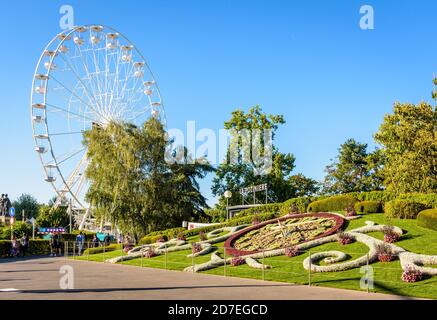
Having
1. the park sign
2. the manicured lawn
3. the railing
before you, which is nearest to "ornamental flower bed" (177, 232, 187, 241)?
the manicured lawn

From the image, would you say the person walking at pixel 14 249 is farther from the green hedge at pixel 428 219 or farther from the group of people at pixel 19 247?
the green hedge at pixel 428 219

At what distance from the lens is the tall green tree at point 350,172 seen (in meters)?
71.4

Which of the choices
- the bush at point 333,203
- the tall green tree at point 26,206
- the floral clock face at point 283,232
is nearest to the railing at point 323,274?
the floral clock face at point 283,232

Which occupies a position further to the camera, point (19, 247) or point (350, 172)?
point (350, 172)

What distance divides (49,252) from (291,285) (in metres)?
32.6

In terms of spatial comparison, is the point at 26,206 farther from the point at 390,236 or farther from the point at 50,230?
the point at 390,236

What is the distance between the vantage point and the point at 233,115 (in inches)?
2633

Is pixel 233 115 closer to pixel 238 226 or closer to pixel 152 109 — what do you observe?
pixel 152 109

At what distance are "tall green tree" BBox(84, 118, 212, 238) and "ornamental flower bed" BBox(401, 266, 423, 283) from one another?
28.9 metres

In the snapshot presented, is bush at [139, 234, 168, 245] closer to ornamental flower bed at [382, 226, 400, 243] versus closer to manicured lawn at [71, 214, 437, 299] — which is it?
manicured lawn at [71, 214, 437, 299]

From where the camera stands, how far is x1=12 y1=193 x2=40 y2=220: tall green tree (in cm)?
13600

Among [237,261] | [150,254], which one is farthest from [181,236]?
[237,261]

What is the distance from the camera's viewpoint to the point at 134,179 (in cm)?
4475

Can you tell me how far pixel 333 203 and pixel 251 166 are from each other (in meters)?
31.3
